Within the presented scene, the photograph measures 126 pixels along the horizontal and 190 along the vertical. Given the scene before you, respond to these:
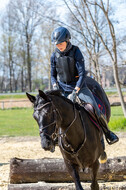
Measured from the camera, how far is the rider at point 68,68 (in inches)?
177

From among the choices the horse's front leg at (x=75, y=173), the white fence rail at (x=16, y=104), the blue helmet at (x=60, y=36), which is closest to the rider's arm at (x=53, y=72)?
the blue helmet at (x=60, y=36)

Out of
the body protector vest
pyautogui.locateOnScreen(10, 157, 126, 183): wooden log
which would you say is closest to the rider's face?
the body protector vest

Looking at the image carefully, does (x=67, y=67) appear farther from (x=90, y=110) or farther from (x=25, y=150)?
(x=25, y=150)

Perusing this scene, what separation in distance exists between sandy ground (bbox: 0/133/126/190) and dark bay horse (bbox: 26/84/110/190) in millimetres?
2994

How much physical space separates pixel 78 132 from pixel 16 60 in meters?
40.0

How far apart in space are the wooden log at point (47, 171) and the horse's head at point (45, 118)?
2.60 m

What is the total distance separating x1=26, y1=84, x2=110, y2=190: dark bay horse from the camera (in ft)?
11.7

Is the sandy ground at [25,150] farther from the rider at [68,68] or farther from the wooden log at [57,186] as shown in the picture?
the rider at [68,68]

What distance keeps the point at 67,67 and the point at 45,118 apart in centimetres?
140

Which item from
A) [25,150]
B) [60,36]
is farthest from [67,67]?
[25,150]

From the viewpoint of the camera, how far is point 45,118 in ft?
11.5

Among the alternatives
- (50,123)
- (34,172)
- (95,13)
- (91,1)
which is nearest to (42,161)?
(34,172)

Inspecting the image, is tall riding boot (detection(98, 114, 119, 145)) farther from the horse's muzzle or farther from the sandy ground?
the sandy ground

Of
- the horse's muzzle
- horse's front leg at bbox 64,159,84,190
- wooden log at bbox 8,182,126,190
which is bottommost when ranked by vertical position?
wooden log at bbox 8,182,126,190
